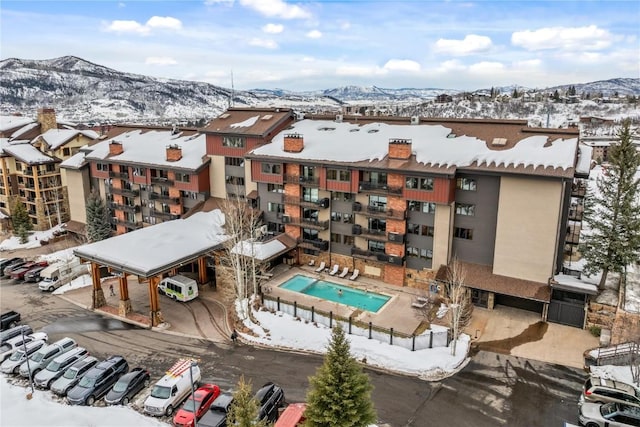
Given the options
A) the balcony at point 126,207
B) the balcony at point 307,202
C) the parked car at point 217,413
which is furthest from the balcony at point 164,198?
the parked car at point 217,413

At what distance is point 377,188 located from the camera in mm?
43062

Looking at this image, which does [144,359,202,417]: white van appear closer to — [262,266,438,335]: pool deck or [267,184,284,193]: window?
[262,266,438,335]: pool deck

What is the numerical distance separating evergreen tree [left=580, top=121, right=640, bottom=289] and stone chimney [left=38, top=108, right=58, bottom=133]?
90491mm

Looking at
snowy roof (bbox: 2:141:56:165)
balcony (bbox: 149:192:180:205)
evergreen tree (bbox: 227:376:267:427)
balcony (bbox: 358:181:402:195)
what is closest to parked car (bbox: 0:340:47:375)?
evergreen tree (bbox: 227:376:267:427)

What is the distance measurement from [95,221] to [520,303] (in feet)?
175

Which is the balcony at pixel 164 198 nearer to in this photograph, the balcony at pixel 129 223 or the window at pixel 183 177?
the window at pixel 183 177

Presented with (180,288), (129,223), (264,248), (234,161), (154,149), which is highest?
(154,149)

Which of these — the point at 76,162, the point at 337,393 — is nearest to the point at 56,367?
the point at 337,393

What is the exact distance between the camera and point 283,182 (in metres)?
47.9

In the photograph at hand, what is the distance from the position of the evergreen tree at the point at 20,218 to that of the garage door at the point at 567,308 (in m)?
72.8

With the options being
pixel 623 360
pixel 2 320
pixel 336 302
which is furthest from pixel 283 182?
pixel 623 360

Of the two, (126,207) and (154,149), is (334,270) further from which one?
(126,207)

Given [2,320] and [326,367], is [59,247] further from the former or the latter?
[326,367]

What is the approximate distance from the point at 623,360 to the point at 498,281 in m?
10.5
